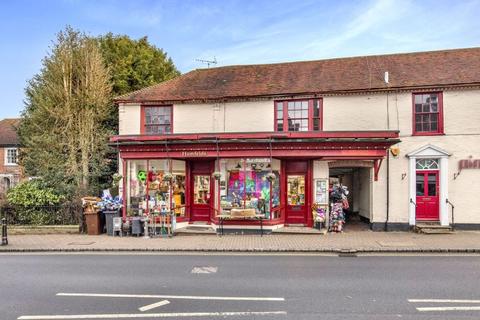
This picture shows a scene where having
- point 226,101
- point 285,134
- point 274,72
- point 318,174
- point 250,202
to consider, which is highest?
point 274,72

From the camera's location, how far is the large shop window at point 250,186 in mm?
16188

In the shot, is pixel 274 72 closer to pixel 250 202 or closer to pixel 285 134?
pixel 285 134

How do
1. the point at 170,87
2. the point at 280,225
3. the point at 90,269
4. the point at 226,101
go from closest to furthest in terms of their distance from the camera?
the point at 90,269
the point at 280,225
the point at 226,101
the point at 170,87

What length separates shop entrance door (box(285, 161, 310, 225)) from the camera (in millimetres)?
16859

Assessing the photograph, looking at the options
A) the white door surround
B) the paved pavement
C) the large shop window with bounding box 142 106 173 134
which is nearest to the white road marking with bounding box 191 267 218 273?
the paved pavement

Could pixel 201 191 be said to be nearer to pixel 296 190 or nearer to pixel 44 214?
pixel 296 190

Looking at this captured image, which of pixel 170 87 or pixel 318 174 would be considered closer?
pixel 318 174

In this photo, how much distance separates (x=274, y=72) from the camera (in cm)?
1986

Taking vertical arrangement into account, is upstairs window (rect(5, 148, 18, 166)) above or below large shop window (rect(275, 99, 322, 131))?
below

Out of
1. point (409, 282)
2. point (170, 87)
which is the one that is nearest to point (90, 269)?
point (409, 282)

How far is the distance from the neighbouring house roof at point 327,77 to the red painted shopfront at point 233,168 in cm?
289

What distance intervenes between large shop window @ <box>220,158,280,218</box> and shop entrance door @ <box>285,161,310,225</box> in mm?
600

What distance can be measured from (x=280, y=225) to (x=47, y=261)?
8.84 m

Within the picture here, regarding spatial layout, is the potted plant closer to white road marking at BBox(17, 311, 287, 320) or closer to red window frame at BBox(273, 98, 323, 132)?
red window frame at BBox(273, 98, 323, 132)
